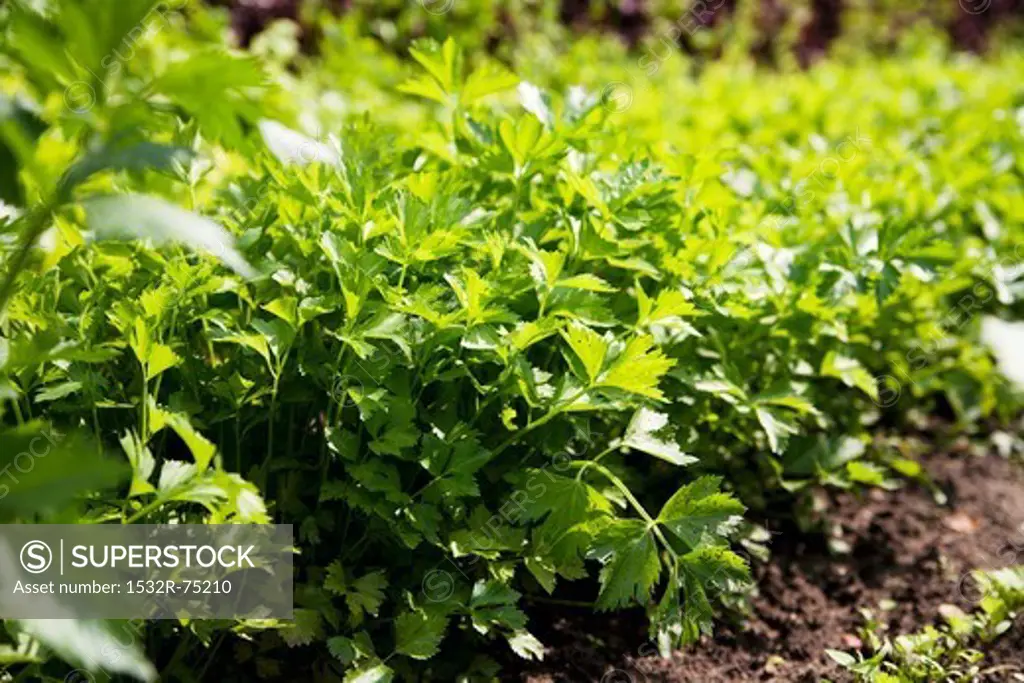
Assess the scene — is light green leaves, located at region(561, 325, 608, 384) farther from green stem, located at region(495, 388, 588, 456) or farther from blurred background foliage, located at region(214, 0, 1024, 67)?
blurred background foliage, located at region(214, 0, 1024, 67)

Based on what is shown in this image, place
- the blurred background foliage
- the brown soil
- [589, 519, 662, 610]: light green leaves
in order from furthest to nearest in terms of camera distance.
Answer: the blurred background foliage < the brown soil < [589, 519, 662, 610]: light green leaves

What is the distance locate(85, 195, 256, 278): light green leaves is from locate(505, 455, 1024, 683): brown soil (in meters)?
1.08

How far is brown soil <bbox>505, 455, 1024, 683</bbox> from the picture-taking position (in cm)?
220

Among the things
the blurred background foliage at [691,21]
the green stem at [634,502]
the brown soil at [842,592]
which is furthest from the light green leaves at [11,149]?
the blurred background foliage at [691,21]

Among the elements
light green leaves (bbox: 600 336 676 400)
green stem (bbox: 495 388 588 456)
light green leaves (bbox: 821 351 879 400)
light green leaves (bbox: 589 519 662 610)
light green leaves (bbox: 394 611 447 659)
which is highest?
light green leaves (bbox: 600 336 676 400)

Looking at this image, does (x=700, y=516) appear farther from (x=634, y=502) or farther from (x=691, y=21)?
(x=691, y=21)

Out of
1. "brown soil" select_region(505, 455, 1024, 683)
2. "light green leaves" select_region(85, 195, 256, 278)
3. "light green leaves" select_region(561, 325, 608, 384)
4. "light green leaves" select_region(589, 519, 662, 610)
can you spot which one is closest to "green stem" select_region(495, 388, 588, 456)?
"light green leaves" select_region(561, 325, 608, 384)

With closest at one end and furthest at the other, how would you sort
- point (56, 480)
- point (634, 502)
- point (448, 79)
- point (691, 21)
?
1. point (56, 480)
2. point (634, 502)
3. point (448, 79)
4. point (691, 21)

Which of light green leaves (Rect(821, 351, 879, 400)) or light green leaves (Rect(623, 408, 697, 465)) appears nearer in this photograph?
light green leaves (Rect(623, 408, 697, 465))

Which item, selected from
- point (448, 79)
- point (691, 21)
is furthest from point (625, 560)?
point (691, 21)

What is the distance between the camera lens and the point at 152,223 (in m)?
1.33

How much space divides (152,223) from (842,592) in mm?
1787

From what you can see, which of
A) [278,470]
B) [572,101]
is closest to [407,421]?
[278,470]

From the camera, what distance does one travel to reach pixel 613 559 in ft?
6.07
